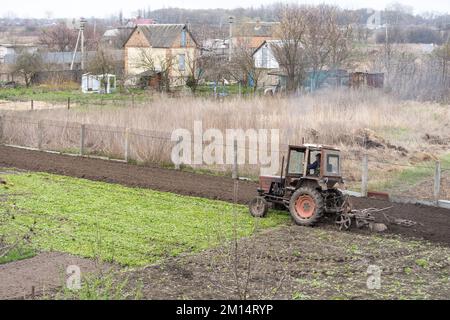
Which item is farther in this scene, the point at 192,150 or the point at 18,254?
the point at 192,150

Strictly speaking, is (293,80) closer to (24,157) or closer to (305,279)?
(24,157)

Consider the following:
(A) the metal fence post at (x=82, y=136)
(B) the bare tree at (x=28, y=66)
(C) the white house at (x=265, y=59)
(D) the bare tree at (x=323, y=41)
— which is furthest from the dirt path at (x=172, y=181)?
(C) the white house at (x=265, y=59)

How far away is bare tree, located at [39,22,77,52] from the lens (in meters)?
87.9

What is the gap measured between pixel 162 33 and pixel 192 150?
3796 cm

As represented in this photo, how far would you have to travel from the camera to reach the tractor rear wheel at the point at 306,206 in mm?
14883

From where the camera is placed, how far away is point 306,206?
49.8 ft

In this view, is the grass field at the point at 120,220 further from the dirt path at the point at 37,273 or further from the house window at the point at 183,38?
the house window at the point at 183,38

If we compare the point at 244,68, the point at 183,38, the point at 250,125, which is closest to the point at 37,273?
the point at 250,125

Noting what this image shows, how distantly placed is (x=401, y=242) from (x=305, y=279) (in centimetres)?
334

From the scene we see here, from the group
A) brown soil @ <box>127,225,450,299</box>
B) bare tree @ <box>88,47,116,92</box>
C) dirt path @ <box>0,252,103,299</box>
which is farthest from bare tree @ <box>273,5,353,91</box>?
dirt path @ <box>0,252,103,299</box>

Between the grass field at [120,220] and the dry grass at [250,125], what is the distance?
4488 millimetres

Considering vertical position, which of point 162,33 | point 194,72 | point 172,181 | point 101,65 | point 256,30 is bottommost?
point 172,181

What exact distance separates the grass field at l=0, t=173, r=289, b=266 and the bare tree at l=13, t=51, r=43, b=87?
37.5 meters

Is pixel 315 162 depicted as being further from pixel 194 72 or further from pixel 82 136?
pixel 194 72
